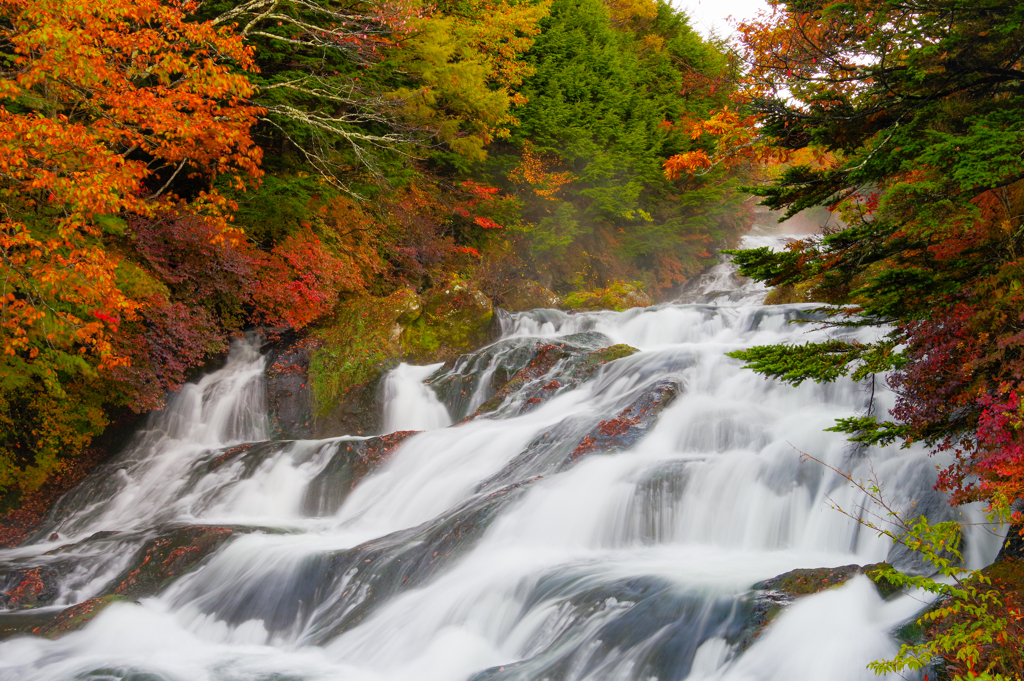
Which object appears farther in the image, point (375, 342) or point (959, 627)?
point (375, 342)

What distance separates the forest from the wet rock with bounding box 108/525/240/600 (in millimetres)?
2607

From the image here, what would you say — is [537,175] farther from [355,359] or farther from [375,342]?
[355,359]

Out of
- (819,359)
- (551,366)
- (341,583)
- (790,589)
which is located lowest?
(341,583)

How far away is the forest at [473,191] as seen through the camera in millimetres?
3992

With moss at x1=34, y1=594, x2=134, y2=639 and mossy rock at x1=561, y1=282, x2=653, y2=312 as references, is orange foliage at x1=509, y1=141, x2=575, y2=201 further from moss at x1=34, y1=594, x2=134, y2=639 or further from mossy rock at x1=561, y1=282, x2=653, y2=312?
moss at x1=34, y1=594, x2=134, y2=639

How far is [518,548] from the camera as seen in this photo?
613 cm

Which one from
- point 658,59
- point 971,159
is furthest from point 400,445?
point 658,59

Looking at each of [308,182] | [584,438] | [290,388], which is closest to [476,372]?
[290,388]

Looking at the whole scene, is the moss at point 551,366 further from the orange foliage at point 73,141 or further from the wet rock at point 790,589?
the wet rock at point 790,589

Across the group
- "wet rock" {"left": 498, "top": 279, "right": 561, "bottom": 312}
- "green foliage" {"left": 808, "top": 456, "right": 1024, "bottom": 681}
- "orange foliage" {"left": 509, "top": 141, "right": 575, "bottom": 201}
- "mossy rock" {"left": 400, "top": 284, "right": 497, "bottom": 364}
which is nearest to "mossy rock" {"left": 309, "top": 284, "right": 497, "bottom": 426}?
"mossy rock" {"left": 400, "top": 284, "right": 497, "bottom": 364}

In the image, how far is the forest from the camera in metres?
3.99

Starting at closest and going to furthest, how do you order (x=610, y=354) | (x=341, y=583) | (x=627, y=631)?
(x=627, y=631) → (x=341, y=583) → (x=610, y=354)

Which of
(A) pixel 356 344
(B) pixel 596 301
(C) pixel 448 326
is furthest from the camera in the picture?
(B) pixel 596 301

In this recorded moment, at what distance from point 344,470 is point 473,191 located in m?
11.8
